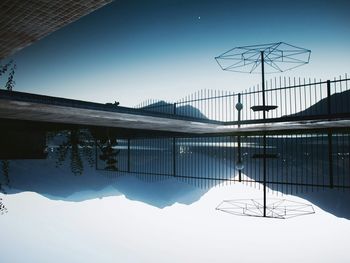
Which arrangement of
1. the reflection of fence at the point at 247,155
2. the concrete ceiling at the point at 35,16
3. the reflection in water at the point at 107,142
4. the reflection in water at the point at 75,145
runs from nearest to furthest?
the concrete ceiling at the point at 35,16, the reflection of fence at the point at 247,155, the reflection in water at the point at 107,142, the reflection in water at the point at 75,145

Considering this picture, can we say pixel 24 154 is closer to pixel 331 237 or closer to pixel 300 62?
pixel 300 62

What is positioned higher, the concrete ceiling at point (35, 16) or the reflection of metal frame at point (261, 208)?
the concrete ceiling at point (35, 16)

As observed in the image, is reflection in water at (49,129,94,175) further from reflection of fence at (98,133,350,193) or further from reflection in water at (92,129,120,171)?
reflection of fence at (98,133,350,193)

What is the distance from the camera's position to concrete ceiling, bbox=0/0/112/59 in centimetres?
306

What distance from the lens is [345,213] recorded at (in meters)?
95.4

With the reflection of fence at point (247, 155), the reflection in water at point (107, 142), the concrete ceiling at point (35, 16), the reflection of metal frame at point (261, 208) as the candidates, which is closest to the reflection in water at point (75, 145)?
the reflection in water at point (107, 142)

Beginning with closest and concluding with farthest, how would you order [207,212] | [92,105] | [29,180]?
[92,105] → [29,180] → [207,212]

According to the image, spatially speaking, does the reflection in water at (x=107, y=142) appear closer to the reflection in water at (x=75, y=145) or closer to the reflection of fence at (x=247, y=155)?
the reflection of fence at (x=247, y=155)

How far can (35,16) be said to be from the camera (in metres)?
3.37

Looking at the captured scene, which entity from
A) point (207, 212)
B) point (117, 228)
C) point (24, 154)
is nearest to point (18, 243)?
point (117, 228)

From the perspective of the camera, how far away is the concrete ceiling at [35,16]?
306 centimetres

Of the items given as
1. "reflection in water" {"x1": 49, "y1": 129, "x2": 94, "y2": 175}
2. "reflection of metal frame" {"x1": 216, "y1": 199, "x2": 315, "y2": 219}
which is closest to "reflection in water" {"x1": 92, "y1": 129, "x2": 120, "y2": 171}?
"reflection in water" {"x1": 49, "y1": 129, "x2": 94, "y2": 175}

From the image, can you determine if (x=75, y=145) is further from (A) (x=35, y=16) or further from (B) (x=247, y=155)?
(A) (x=35, y=16)

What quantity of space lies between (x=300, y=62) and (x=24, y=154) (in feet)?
35.6
